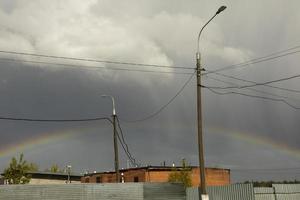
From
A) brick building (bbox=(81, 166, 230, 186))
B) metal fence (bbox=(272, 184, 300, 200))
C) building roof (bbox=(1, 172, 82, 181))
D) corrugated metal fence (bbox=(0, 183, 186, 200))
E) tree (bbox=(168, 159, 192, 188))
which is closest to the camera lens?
corrugated metal fence (bbox=(0, 183, 186, 200))

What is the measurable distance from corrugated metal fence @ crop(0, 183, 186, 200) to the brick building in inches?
1593

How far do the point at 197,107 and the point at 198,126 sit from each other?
126 centimetres

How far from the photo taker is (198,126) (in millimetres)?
30578

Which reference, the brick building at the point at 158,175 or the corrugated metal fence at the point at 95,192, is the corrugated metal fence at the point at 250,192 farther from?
the brick building at the point at 158,175

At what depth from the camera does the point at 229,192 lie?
3978 centimetres

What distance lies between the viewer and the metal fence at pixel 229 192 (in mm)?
38312

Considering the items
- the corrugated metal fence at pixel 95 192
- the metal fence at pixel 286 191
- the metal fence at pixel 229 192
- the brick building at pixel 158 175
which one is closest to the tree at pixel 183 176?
the brick building at pixel 158 175

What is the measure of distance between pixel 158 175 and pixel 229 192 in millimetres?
41314

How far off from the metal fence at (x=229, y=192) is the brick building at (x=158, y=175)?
35.4m

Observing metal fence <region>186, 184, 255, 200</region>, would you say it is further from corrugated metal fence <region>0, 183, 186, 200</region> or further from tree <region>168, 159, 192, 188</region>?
tree <region>168, 159, 192, 188</region>

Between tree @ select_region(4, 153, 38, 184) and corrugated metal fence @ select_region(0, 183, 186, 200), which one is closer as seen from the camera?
corrugated metal fence @ select_region(0, 183, 186, 200)

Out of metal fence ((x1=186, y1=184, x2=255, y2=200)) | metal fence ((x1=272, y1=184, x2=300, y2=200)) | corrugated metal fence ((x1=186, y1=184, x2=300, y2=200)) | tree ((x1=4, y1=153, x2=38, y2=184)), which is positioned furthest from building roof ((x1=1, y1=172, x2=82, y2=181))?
metal fence ((x1=272, y1=184, x2=300, y2=200))

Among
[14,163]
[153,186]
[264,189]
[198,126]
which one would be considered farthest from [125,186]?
[14,163]

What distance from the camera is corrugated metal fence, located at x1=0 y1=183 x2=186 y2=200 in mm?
33469
